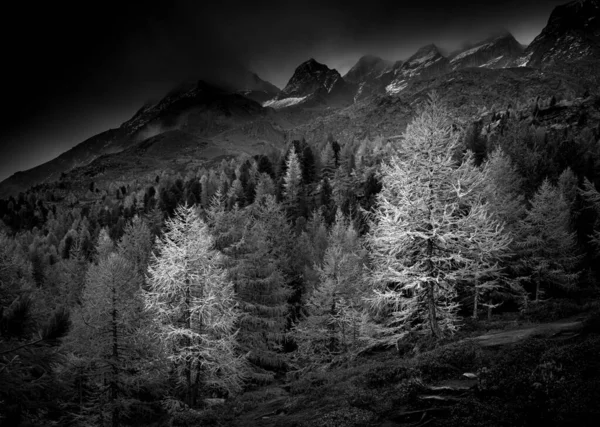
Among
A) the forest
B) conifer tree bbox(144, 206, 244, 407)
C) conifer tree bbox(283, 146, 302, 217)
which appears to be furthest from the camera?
conifer tree bbox(283, 146, 302, 217)

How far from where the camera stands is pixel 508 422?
6922mm

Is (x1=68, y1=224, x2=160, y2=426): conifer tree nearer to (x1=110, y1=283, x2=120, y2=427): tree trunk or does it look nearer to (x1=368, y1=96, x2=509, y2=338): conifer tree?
(x1=110, y1=283, x2=120, y2=427): tree trunk

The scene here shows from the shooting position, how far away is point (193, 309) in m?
18.1

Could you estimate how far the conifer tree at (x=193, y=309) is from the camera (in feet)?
59.8

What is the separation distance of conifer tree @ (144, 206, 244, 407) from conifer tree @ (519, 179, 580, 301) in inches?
906

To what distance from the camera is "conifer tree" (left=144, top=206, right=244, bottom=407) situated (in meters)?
18.2

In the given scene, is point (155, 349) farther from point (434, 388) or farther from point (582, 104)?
point (582, 104)

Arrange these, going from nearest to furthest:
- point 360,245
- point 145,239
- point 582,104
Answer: point 360,245 → point 145,239 → point 582,104

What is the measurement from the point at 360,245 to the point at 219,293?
71.5 ft

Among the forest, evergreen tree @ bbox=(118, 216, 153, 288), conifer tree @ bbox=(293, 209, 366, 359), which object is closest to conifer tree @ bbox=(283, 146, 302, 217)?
the forest

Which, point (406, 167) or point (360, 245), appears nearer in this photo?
point (406, 167)

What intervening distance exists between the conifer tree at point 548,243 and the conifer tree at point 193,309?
23.0 m

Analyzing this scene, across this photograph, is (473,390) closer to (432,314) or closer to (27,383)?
(432,314)

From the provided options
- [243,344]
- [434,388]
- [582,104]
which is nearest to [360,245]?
[243,344]
